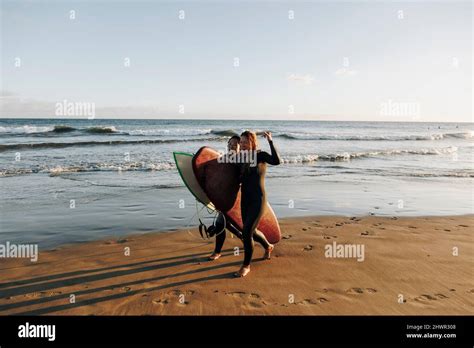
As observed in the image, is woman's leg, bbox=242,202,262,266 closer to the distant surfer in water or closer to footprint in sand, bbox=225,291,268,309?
the distant surfer in water

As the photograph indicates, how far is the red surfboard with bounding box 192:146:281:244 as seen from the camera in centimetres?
538

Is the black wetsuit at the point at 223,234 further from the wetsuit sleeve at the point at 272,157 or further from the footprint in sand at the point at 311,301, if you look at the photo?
the footprint in sand at the point at 311,301

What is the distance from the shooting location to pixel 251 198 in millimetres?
5121

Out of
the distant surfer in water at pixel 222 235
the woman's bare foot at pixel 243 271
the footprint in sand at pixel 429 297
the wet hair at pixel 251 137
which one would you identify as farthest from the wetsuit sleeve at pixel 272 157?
→ the footprint in sand at pixel 429 297

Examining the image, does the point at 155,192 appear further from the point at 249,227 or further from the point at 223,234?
the point at 249,227

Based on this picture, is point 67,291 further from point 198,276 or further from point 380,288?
point 380,288

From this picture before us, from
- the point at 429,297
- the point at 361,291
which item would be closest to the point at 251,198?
the point at 361,291

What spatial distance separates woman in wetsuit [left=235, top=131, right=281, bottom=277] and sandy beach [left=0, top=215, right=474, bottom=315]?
43cm

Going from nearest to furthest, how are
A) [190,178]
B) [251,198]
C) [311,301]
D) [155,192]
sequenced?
[311,301] → [251,198] → [190,178] → [155,192]

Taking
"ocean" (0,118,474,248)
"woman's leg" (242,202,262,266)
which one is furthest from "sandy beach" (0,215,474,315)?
"ocean" (0,118,474,248)

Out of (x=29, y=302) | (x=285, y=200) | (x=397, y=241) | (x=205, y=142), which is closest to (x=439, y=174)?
(x=285, y=200)

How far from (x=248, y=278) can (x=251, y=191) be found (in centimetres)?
114

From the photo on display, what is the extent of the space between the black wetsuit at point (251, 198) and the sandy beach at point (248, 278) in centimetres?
48

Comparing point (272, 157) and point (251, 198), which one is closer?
point (272, 157)
